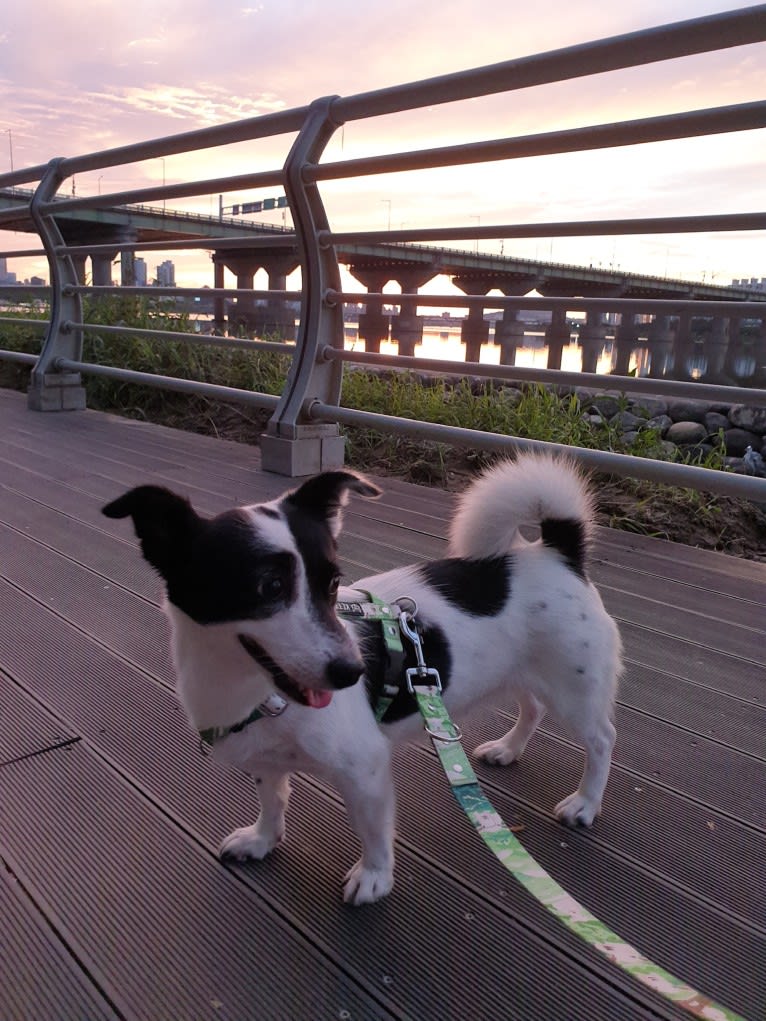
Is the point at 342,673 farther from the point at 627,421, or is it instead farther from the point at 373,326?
the point at 627,421

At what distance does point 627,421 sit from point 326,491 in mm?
3772

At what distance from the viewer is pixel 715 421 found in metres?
6.76

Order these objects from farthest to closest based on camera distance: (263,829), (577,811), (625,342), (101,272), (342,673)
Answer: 1. (101,272)
2. (625,342)
3. (577,811)
4. (263,829)
5. (342,673)

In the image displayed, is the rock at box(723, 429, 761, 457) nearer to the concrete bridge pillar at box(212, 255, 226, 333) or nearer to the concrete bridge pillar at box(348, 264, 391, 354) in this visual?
the concrete bridge pillar at box(348, 264, 391, 354)

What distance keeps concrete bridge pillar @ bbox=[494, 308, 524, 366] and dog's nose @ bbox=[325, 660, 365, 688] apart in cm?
320

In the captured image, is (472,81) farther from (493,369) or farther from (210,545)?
(210,545)

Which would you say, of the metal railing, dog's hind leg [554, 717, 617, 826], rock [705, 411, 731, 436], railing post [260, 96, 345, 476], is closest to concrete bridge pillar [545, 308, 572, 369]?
the metal railing

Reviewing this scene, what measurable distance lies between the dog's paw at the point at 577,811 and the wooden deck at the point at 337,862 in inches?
1.2

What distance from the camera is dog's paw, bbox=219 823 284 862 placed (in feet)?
4.31

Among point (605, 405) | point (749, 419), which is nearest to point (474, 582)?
point (605, 405)

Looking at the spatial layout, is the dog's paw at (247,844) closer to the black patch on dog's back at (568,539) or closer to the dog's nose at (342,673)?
the dog's nose at (342,673)

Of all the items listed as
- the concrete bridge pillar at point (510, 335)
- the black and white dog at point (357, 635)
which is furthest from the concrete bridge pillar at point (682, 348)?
the black and white dog at point (357, 635)

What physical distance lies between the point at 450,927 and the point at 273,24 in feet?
16.7

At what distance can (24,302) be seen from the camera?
8344 mm
